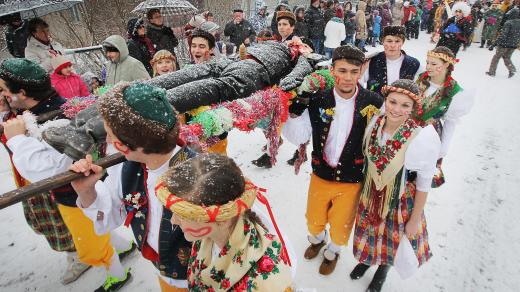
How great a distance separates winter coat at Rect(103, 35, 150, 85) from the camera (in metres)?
3.69

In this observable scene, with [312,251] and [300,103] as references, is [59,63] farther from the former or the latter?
[312,251]

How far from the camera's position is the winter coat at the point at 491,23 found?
1258 centimetres

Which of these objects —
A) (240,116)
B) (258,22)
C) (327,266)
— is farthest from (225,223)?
(258,22)

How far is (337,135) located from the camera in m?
2.41

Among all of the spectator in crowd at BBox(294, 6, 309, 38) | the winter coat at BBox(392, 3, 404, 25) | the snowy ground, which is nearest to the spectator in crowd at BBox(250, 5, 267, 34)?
the spectator in crowd at BBox(294, 6, 309, 38)

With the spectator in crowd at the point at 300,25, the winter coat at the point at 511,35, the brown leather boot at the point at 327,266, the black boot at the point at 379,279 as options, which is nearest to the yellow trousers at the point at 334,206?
the brown leather boot at the point at 327,266

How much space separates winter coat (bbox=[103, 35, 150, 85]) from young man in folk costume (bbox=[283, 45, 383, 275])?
7.42 feet

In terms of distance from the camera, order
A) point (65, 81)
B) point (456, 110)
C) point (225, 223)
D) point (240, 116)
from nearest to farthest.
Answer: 1. point (225, 223)
2. point (240, 116)
3. point (456, 110)
4. point (65, 81)

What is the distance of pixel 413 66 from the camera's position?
360cm

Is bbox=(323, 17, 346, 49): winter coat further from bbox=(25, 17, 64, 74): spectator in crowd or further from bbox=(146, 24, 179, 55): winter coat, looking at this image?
bbox=(25, 17, 64, 74): spectator in crowd

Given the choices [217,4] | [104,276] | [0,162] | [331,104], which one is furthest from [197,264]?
[217,4]

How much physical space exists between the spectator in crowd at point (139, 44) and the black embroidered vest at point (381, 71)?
3531mm

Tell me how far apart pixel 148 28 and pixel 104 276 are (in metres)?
3.98

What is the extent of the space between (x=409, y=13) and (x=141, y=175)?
17115mm
